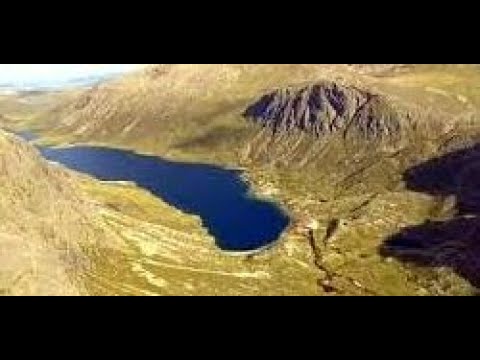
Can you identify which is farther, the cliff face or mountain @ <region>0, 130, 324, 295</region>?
mountain @ <region>0, 130, 324, 295</region>

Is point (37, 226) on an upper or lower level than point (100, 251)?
lower

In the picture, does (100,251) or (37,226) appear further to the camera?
(100,251)

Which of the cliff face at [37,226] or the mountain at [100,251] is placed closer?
the cliff face at [37,226]

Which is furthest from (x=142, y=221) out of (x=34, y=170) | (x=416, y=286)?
(x=416, y=286)
